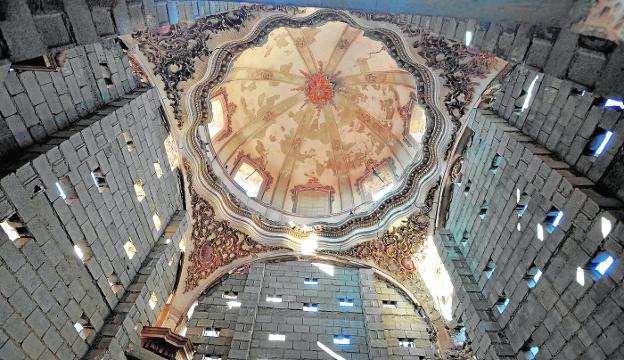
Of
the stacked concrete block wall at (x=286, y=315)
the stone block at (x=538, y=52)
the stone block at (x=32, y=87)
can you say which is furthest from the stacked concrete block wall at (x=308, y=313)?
the stone block at (x=538, y=52)

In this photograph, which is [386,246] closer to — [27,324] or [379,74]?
[379,74]

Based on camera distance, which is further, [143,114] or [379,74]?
[379,74]

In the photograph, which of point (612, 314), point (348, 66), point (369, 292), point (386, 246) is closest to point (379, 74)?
point (348, 66)

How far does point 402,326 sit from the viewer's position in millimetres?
15414

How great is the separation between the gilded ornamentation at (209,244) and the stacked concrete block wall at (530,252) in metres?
8.12

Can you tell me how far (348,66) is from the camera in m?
22.7

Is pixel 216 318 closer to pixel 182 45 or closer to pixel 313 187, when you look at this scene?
pixel 313 187

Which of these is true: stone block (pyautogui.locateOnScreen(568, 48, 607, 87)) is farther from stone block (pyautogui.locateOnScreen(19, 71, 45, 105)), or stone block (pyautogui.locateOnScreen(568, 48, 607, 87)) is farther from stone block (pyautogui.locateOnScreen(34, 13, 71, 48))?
stone block (pyautogui.locateOnScreen(19, 71, 45, 105))

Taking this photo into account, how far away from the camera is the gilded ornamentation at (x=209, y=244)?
1618 centimetres

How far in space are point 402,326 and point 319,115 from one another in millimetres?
12515

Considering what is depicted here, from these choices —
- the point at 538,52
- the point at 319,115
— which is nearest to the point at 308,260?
the point at 319,115

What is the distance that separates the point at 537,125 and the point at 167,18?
8913mm

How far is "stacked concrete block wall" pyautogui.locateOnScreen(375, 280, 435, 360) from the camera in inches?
568

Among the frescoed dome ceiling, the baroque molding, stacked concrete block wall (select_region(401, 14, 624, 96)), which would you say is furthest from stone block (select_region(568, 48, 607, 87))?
the baroque molding
